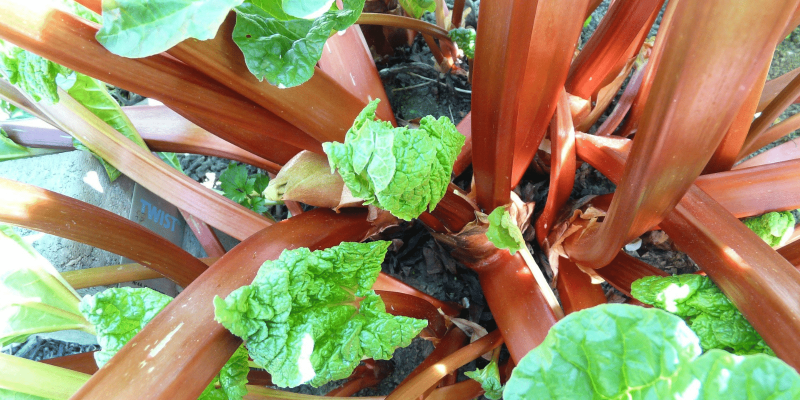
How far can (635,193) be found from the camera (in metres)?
0.70

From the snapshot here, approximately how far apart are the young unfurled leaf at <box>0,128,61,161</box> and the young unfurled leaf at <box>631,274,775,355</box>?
162 centimetres

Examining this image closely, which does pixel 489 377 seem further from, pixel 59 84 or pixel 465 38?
pixel 59 84

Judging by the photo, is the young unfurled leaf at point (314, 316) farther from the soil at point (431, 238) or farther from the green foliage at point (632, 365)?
the soil at point (431, 238)

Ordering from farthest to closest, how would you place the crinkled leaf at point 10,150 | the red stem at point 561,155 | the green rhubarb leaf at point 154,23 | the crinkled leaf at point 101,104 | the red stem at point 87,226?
the crinkled leaf at point 10,150 < the crinkled leaf at point 101,104 < the red stem at point 561,155 < the red stem at point 87,226 < the green rhubarb leaf at point 154,23

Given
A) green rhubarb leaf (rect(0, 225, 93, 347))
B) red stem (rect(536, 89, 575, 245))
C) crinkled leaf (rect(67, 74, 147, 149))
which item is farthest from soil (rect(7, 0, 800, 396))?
green rhubarb leaf (rect(0, 225, 93, 347))

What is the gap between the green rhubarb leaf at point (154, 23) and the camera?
580 mm

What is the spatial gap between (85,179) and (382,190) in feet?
3.41

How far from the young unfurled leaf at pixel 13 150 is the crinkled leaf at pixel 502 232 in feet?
4.29

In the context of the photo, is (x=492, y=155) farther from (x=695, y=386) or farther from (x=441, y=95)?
(x=441, y=95)

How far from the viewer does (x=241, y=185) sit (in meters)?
1.49

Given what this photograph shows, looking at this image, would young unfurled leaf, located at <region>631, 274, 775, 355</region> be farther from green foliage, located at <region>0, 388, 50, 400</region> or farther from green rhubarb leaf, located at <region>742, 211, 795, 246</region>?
green foliage, located at <region>0, 388, 50, 400</region>

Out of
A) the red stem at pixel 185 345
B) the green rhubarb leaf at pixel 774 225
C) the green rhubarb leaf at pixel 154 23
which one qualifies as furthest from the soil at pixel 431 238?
the green rhubarb leaf at pixel 154 23

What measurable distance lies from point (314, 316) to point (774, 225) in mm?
912

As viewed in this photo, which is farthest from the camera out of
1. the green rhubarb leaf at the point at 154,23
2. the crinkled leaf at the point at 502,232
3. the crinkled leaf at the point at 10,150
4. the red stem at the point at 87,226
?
the crinkled leaf at the point at 10,150
